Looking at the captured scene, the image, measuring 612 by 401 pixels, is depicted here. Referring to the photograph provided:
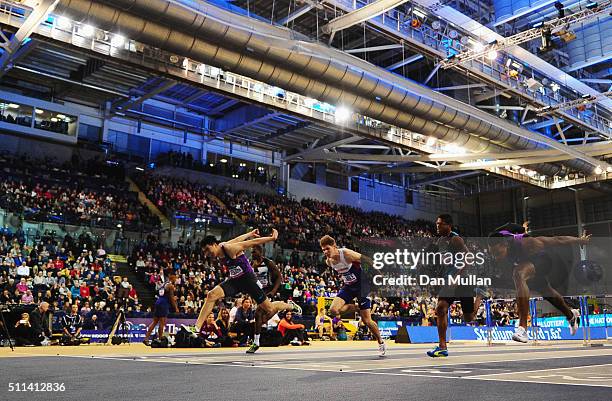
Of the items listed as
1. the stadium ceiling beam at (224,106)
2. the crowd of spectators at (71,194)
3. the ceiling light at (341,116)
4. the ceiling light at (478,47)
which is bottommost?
the crowd of spectators at (71,194)

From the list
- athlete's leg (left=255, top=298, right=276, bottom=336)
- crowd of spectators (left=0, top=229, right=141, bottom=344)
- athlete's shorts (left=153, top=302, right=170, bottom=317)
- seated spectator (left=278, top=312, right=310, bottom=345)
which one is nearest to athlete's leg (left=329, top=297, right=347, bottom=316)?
athlete's leg (left=255, top=298, right=276, bottom=336)

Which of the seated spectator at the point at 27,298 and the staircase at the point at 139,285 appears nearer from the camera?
the seated spectator at the point at 27,298

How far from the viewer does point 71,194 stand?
24781 mm

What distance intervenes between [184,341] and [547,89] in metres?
21.7

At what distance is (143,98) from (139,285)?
10.3 metres

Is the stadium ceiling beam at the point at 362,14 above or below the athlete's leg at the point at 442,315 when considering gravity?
above

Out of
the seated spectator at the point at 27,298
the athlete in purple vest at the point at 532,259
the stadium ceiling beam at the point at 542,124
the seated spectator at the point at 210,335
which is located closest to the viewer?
the athlete in purple vest at the point at 532,259

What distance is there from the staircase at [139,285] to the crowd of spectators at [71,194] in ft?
6.34

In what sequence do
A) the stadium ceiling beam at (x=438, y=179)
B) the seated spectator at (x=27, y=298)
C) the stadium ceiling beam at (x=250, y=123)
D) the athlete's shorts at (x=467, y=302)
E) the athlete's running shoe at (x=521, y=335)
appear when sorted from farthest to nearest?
the stadium ceiling beam at (x=438, y=179) < the stadium ceiling beam at (x=250, y=123) < the seated spectator at (x=27, y=298) < the athlete's running shoe at (x=521, y=335) < the athlete's shorts at (x=467, y=302)

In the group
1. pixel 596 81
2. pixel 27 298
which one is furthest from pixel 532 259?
pixel 596 81

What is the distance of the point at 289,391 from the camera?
12.4ft

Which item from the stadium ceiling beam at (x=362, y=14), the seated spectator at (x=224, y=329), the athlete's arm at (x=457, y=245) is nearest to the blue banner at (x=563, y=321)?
the seated spectator at (x=224, y=329)

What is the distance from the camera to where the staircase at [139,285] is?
2178 cm

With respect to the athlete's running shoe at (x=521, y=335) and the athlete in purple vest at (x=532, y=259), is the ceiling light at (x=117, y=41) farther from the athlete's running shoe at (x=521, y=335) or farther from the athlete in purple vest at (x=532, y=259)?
the athlete's running shoe at (x=521, y=335)
